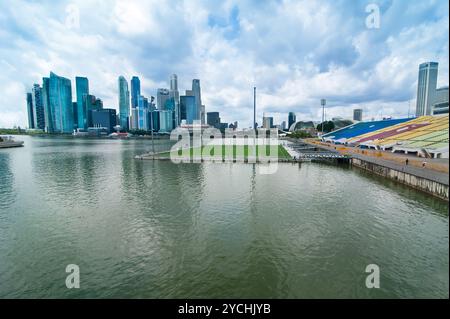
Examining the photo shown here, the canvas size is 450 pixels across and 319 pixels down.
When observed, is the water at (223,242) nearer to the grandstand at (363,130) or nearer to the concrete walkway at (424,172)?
the concrete walkway at (424,172)

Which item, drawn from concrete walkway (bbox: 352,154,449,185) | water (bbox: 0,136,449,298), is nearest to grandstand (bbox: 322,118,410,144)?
concrete walkway (bbox: 352,154,449,185)

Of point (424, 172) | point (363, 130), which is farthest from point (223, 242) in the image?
point (363, 130)

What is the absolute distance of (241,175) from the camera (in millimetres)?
28125

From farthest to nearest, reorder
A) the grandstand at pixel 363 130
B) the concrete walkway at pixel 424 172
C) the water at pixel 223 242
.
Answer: the grandstand at pixel 363 130 → the concrete walkway at pixel 424 172 → the water at pixel 223 242

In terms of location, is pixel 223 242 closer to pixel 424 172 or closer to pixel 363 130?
pixel 424 172

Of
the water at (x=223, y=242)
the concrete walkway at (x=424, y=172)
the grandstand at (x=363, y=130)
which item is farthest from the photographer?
the grandstand at (x=363, y=130)

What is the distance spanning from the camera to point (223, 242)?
38.3 feet

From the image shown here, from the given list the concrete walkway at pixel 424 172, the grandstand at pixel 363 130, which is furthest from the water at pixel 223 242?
the grandstand at pixel 363 130

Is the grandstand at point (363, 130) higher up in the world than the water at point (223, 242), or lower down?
higher up

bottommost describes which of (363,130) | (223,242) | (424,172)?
(223,242)

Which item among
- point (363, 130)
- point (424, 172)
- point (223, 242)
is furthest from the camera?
point (363, 130)

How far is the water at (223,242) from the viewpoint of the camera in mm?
8398
